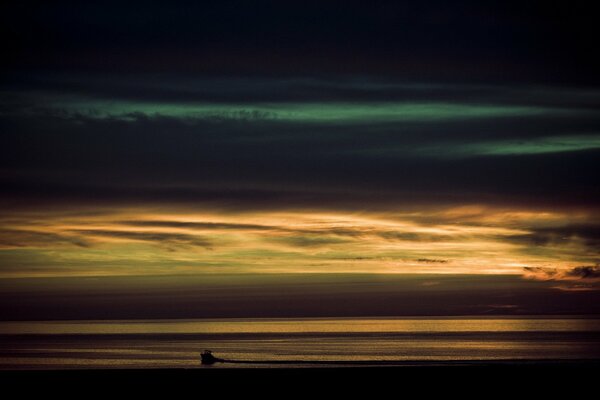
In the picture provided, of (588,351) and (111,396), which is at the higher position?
(588,351)

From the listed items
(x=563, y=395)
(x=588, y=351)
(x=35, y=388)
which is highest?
(x=588, y=351)

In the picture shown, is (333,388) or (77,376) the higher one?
(77,376)

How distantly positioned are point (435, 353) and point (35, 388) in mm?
62675

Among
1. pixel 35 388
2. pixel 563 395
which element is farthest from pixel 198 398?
pixel 563 395

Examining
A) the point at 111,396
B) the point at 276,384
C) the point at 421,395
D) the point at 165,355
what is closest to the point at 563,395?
the point at 421,395

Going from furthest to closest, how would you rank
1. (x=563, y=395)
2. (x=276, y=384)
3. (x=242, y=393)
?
1. (x=276, y=384)
2. (x=242, y=393)
3. (x=563, y=395)

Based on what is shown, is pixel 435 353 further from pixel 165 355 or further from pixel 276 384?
pixel 276 384

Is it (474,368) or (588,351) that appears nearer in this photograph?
(474,368)

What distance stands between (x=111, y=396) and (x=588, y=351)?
65596 mm

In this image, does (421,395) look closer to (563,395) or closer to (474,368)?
(563,395)

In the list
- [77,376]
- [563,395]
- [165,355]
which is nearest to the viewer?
[563,395]

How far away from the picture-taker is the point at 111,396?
20328mm

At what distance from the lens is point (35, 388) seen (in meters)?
21.9

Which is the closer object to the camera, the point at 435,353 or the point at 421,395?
the point at 421,395
